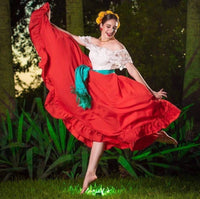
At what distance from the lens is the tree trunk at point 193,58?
8.61 meters

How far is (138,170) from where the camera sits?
23.9 feet

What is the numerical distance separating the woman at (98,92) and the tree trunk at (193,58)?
3.17 metres

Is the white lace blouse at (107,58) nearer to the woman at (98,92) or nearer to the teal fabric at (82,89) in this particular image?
the woman at (98,92)

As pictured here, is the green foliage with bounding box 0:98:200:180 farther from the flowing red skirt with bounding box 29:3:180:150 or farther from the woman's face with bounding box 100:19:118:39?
the woman's face with bounding box 100:19:118:39

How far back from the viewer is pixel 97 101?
5336 millimetres

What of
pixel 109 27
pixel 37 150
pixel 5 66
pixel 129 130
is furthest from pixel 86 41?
pixel 5 66

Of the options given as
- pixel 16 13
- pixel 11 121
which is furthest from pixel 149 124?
pixel 16 13

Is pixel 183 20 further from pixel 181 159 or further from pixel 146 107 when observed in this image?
pixel 146 107

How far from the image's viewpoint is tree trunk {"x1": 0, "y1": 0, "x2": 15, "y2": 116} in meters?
8.25

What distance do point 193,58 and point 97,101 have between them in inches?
151

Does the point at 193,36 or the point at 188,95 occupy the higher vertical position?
the point at 193,36

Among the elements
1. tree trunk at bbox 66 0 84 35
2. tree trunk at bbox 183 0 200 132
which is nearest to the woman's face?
tree trunk at bbox 66 0 84 35

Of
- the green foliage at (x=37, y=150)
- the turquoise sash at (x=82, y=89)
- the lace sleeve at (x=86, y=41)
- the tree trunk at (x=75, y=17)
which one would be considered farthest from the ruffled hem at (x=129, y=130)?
the tree trunk at (x=75, y=17)

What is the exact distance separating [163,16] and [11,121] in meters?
4.80
